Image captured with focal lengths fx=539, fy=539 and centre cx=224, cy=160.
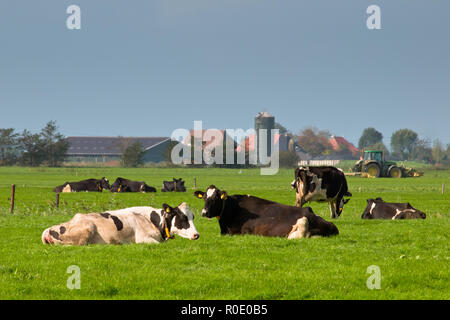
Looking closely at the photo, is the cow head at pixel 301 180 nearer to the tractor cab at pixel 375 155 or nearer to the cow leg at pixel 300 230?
the cow leg at pixel 300 230

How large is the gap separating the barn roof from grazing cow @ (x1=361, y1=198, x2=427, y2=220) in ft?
408

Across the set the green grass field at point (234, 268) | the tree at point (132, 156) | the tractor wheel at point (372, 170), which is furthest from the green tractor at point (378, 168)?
the tree at point (132, 156)

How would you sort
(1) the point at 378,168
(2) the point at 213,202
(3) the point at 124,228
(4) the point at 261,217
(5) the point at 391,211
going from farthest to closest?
(1) the point at 378,168, (5) the point at 391,211, (4) the point at 261,217, (2) the point at 213,202, (3) the point at 124,228

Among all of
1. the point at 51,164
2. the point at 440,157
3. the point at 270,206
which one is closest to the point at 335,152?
the point at 440,157

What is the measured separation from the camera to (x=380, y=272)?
920cm

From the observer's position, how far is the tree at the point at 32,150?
4700 inches

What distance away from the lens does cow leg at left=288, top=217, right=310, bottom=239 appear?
1263cm

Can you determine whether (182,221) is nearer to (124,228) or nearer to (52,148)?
(124,228)

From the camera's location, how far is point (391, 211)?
70.9 ft

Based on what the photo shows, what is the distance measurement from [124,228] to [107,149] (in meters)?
139

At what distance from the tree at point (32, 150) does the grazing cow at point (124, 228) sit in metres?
114

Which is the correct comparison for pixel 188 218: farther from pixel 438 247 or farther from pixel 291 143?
pixel 291 143

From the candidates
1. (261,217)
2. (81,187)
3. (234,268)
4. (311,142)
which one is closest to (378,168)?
(81,187)

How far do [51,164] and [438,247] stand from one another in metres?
115
